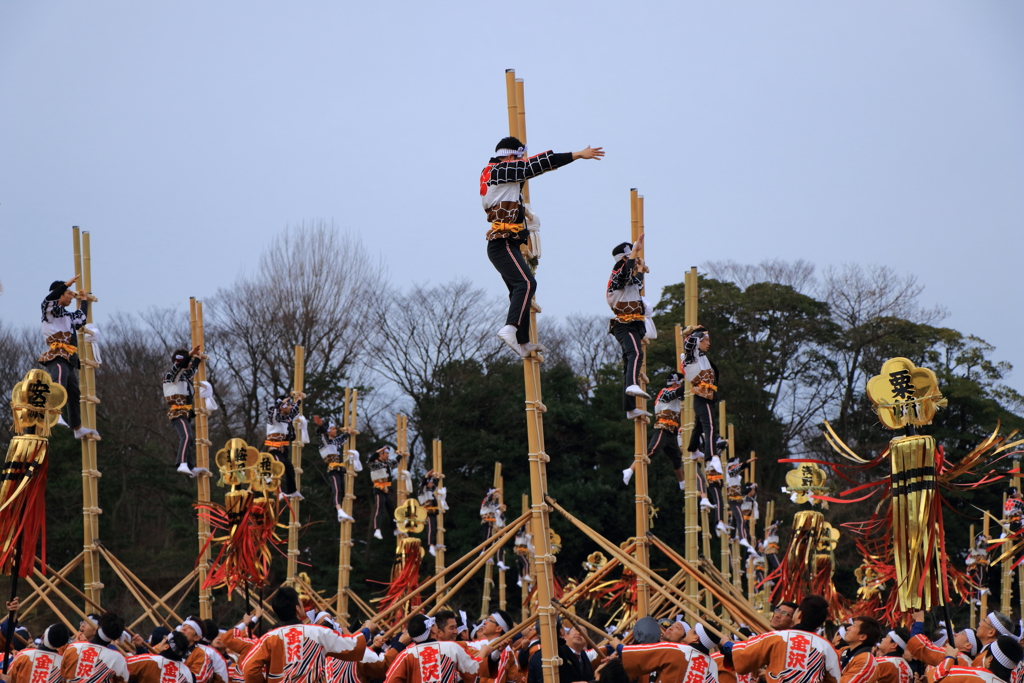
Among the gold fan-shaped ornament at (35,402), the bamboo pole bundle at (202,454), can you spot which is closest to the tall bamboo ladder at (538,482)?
the gold fan-shaped ornament at (35,402)

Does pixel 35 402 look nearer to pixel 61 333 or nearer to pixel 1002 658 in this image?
pixel 61 333

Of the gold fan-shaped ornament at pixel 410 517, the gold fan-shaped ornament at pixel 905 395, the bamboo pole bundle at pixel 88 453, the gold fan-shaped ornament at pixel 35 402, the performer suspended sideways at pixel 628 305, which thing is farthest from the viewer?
the gold fan-shaped ornament at pixel 410 517

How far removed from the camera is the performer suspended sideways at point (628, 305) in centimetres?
927

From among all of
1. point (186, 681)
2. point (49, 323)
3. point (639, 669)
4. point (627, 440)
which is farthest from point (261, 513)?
point (627, 440)

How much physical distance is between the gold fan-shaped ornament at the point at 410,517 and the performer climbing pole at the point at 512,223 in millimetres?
11163

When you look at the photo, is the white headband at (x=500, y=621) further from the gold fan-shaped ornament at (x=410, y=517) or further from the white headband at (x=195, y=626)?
the gold fan-shaped ornament at (x=410, y=517)

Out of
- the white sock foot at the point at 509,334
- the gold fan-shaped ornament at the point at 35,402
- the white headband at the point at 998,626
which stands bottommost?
the white headband at the point at 998,626

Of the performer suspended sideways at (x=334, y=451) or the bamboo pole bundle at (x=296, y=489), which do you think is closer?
the bamboo pole bundle at (x=296, y=489)

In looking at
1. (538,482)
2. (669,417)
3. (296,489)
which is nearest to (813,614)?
(538,482)

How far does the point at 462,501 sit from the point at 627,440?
477 cm

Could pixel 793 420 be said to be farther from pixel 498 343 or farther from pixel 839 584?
pixel 498 343

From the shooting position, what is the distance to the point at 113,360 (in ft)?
91.5

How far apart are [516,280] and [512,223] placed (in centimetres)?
39

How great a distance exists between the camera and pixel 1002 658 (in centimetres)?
584
